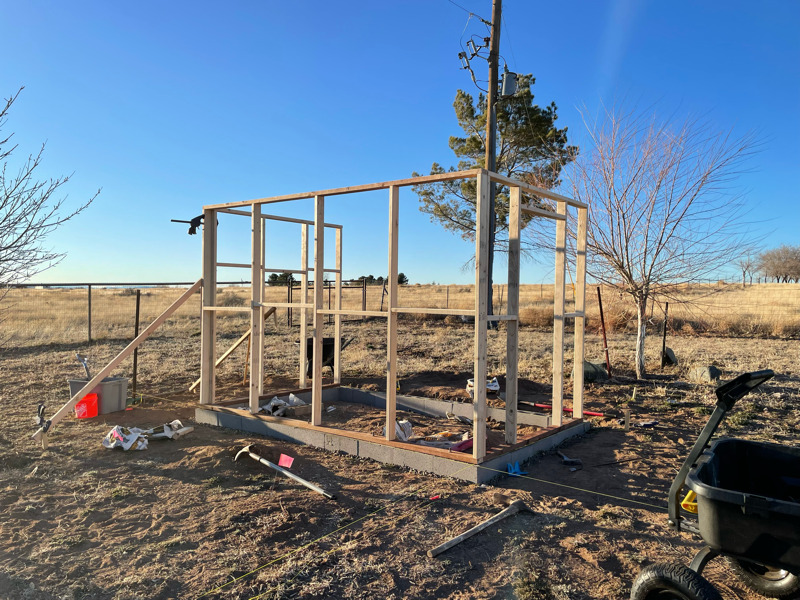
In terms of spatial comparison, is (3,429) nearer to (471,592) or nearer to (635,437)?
(471,592)

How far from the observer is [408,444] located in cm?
520

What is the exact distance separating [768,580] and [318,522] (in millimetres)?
2902

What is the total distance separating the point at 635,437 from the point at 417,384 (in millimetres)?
3975

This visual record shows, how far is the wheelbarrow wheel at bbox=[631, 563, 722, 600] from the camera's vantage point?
2361 millimetres

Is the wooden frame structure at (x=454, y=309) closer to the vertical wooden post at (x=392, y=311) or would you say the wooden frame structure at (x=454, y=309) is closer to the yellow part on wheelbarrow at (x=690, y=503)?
the vertical wooden post at (x=392, y=311)

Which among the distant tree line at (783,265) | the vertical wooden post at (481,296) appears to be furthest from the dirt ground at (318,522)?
the distant tree line at (783,265)

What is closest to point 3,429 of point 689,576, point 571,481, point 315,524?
point 315,524

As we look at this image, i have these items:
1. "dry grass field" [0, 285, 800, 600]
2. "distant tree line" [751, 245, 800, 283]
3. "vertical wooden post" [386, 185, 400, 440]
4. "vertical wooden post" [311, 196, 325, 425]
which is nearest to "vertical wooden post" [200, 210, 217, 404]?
"dry grass field" [0, 285, 800, 600]

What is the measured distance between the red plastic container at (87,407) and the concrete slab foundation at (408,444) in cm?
145

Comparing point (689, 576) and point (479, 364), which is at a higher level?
point (479, 364)

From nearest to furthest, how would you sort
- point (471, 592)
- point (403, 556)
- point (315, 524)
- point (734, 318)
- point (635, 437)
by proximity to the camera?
point (471, 592), point (403, 556), point (315, 524), point (635, 437), point (734, 318)

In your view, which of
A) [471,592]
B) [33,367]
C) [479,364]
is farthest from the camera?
[33,367]

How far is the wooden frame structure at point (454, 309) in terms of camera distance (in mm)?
4629

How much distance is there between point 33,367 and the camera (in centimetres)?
1069
